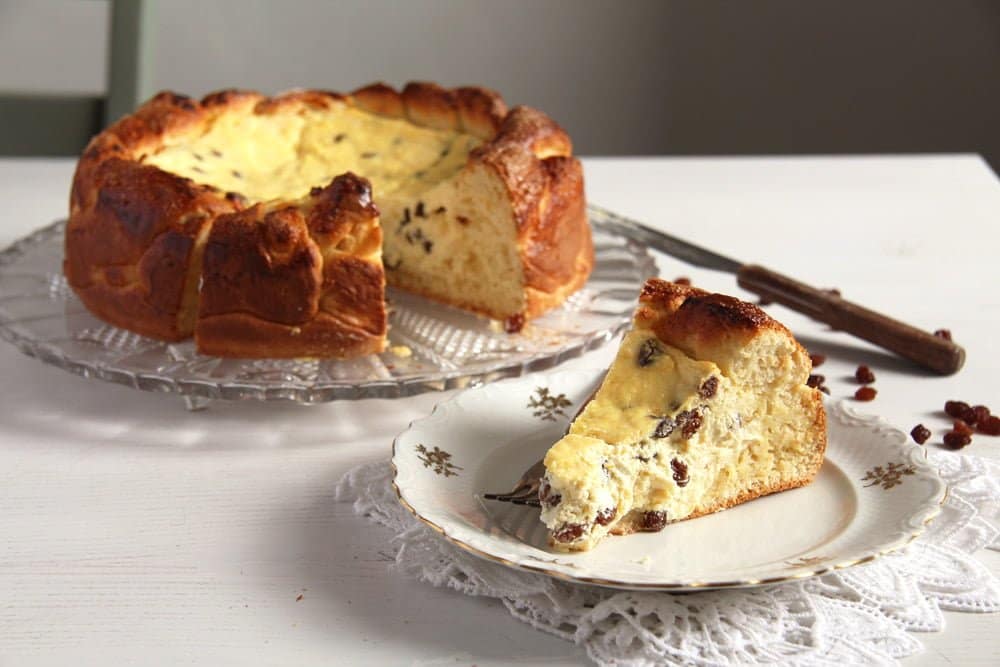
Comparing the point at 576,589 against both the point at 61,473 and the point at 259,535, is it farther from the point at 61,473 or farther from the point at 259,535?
the point at 61,473

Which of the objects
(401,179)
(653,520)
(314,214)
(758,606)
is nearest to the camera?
(758,606)

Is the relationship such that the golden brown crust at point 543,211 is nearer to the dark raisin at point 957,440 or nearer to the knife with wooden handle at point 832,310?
the knife with wooden handle at point 832,310

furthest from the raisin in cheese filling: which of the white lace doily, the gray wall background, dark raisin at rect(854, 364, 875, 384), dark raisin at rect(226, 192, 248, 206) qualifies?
the gray wall background

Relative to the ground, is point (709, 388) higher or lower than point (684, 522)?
higher

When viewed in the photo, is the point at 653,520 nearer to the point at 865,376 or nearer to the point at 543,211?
the point at 865,376

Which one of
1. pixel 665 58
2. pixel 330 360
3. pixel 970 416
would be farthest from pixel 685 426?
pixel 665 58

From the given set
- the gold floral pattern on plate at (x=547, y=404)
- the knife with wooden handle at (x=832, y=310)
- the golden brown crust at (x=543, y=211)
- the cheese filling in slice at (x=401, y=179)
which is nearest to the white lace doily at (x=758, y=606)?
the gold floral pattern on plate at (x=547, y=404)
